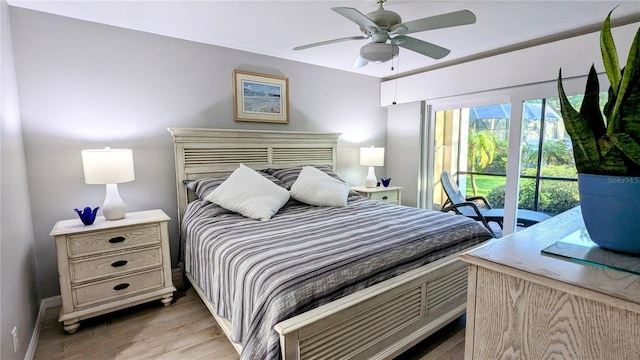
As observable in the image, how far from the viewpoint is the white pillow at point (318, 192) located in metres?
2.83

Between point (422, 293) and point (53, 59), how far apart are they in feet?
10.7

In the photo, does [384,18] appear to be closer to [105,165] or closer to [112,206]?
[105,165]

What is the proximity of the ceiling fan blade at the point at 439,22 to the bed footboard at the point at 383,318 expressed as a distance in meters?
1.51

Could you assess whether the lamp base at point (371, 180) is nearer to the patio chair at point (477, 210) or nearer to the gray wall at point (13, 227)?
the patio chair at point (477, 210)

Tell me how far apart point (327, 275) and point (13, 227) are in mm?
1966

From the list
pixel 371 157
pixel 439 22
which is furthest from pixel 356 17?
pixel 371 157

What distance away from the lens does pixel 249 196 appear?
2.51 metres

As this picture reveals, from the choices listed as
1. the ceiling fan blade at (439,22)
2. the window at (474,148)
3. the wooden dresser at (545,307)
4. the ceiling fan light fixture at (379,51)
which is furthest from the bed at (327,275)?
the window at (474,148)

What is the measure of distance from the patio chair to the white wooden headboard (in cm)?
162

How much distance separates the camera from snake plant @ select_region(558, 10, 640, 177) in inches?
25.5

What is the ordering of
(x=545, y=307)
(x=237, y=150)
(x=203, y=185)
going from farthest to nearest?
1. (x=237, y=150)
2. (x=203, y=185)
3. (x=545, y=307)

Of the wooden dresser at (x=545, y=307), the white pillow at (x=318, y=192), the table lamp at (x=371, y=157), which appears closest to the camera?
the wooden dresser at (x=545, y=307)

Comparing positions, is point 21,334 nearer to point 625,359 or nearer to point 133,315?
point 133,315

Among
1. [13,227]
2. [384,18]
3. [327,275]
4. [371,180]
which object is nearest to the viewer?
[327,275]
